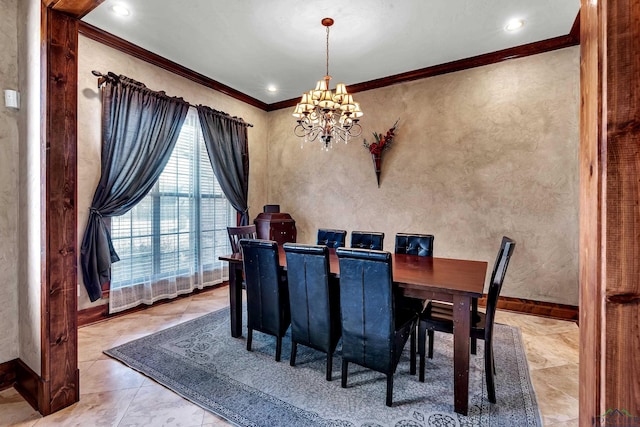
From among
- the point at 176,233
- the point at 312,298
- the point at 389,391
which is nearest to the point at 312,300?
the point at 312,298

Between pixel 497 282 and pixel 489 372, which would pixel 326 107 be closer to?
pixel 497 282

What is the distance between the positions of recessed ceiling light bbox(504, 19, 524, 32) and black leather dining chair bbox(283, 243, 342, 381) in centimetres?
306

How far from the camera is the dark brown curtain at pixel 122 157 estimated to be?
121 inches

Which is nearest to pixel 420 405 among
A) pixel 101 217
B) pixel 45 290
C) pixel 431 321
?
pixel 431 321

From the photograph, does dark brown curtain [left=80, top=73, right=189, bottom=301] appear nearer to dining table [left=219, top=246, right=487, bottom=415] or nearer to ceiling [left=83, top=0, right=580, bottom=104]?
ceiling [left=83, top=0, right=580, bottom=104]

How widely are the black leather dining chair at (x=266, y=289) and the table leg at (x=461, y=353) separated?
127 centimetres

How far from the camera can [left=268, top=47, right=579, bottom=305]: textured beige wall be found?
333 centimetres

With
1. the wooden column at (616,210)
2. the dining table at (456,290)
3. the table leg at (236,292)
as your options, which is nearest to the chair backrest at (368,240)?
the dining table at (456,290)

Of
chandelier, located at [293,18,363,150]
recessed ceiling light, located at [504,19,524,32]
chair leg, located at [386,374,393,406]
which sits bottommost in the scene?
chair leg, located at [386,374,393,406]

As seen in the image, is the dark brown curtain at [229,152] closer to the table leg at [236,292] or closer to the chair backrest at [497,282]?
the table leg at [236,292]

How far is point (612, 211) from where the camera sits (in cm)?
61

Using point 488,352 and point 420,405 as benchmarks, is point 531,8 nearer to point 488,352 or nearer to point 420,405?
point 488,352

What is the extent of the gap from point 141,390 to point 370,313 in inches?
65.6

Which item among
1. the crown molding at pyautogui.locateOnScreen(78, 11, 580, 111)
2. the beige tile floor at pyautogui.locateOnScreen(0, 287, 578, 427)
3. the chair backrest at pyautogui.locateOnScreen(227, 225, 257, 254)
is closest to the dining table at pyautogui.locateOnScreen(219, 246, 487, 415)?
the beige tile floor at pyautogui.locateOnScreen(0, 287, 578, 427)
